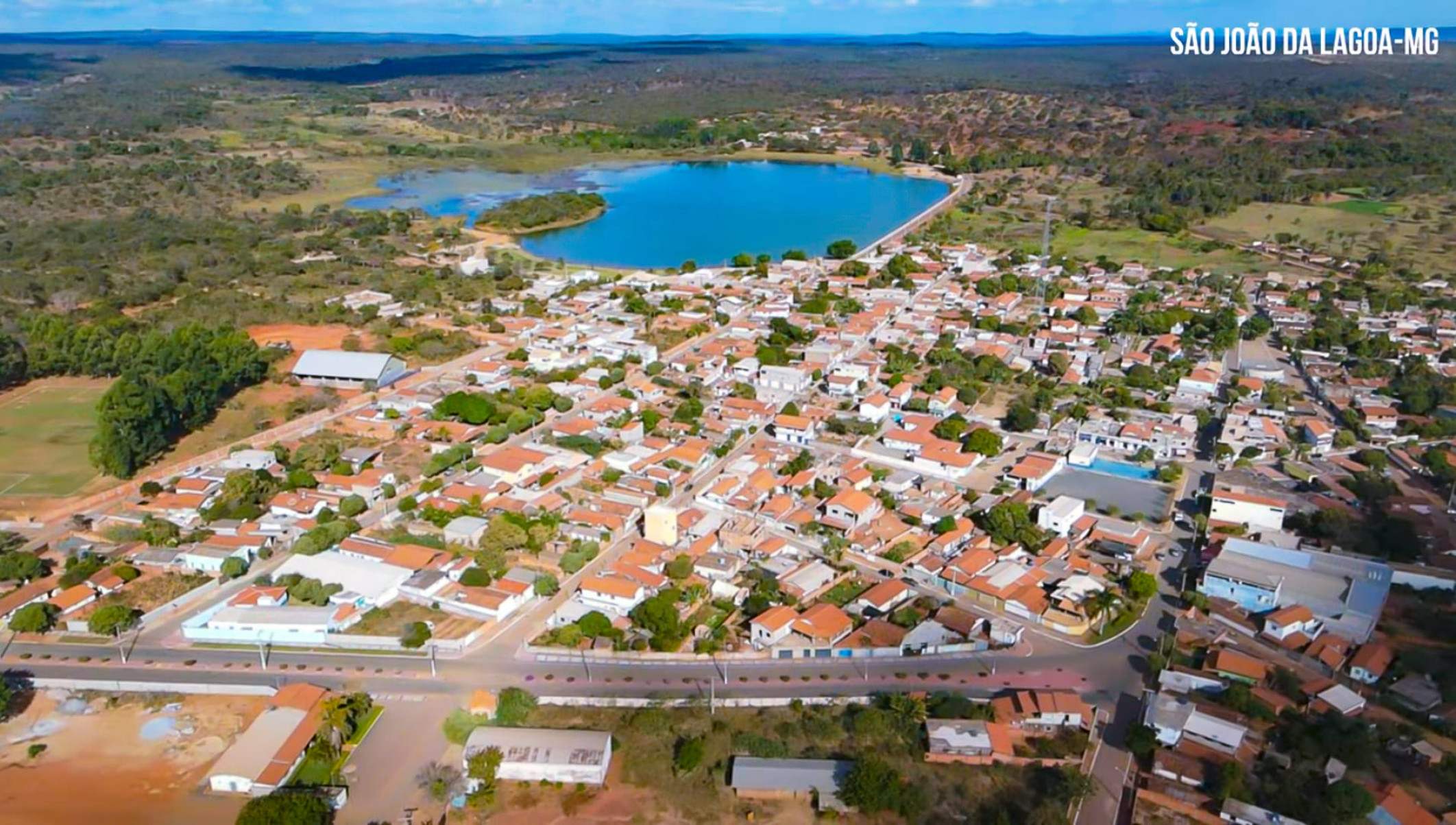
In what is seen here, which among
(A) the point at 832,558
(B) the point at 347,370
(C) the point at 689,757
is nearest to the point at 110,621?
(C) the point at 689,757

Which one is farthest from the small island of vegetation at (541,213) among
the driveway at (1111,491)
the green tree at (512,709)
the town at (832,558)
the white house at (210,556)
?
the green tree at (512,709)

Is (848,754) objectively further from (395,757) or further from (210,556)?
(210,556)

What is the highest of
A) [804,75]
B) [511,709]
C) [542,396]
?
[804,75]

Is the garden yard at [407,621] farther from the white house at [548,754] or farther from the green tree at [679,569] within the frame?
the green tree at [679,569]

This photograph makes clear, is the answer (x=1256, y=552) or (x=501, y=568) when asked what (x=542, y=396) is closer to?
(x=501, y=568)

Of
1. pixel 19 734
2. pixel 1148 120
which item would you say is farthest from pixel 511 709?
pixel 1148 120

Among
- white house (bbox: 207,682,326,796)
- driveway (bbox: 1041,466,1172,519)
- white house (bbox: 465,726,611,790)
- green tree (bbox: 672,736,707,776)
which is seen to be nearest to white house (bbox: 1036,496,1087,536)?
driveway (bbox: 1041,466,1172,519)
